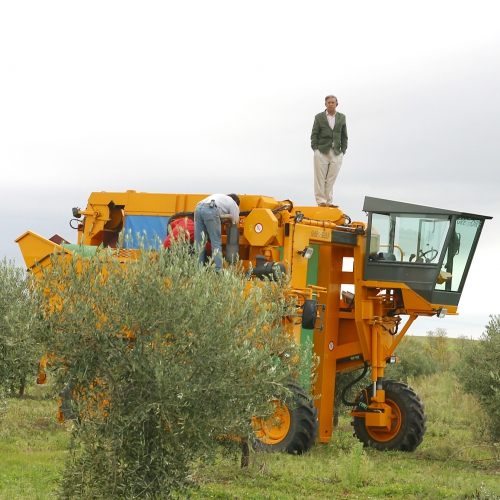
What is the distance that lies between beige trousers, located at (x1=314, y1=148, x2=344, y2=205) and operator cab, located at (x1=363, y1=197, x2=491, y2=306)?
1.16 metres

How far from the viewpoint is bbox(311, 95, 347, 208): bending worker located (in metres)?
16.2

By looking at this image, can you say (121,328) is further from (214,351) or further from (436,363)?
(436,363)

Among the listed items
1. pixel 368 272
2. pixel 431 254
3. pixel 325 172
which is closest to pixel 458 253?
pixel 431 254

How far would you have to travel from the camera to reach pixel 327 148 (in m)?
16.3

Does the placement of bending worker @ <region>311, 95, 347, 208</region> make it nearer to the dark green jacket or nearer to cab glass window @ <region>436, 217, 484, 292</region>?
the dark green jacket

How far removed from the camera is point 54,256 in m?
8.72

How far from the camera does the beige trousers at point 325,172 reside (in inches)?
640

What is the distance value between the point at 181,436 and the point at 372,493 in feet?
12.7

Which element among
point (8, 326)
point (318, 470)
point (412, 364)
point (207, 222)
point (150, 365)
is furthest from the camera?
point (412, 364)

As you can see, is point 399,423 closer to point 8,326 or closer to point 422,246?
point 422,246

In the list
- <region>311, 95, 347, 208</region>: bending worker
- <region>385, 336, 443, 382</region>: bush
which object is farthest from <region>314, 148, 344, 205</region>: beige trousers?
<region>385, 336, 443, 382</region>: bush

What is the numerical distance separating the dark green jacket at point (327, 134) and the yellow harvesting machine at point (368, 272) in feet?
4.56

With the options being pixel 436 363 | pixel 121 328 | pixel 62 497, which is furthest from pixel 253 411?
pixel 436 363

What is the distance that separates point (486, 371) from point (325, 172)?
466 centimetres
